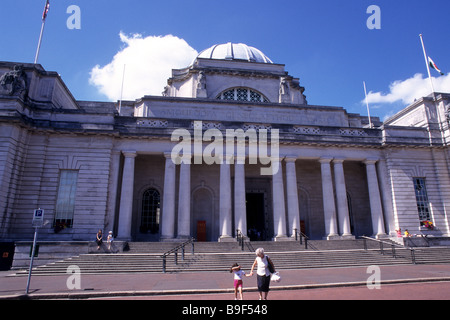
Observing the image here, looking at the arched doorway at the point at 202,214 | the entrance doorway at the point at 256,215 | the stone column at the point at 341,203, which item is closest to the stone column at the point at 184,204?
the arched doorway at the point at 202,214

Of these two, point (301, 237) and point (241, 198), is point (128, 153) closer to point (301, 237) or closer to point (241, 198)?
point (241, 198)

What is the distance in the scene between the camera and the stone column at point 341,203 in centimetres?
2209

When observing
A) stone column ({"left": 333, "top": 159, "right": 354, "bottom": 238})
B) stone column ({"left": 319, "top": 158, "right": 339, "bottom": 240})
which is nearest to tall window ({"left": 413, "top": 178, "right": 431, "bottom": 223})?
stone column ({"left": 333, "top": 159, "right": 354, "bottom": 238})

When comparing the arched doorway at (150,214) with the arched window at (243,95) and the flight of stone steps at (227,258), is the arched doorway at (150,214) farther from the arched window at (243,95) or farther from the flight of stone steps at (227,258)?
the arched window at (243,95)

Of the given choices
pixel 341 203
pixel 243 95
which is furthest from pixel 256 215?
pixel 243 95

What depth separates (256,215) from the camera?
25984mm

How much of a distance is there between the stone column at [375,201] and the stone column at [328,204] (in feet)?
10.5

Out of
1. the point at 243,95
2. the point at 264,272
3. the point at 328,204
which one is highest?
the point at 243,95

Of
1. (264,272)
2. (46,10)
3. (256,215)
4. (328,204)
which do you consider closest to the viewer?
(264,272)

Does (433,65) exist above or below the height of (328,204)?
above

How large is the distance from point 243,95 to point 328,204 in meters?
13.2

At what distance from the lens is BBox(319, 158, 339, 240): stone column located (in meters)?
21.9
